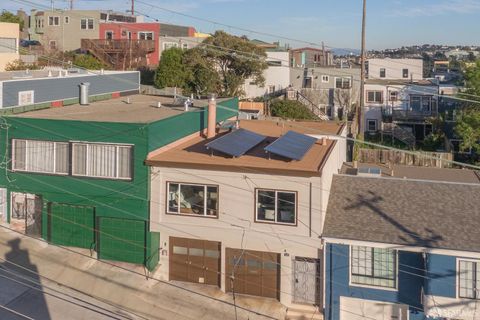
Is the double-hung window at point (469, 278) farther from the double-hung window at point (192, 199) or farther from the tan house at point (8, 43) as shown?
the tan house at point (8, 43)

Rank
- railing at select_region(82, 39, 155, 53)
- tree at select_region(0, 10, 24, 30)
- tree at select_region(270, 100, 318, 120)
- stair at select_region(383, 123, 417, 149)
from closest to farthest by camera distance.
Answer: tree at select_region(270, 100, 318, 120), stair at select_region(383, 123, 417, 149), railing at select_region(82, 39, 155, 53), tree at select_region(0, 10, 24, 30)

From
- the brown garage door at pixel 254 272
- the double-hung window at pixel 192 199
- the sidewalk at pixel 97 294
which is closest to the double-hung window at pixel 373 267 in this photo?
the brown garage door at pixel 254 272

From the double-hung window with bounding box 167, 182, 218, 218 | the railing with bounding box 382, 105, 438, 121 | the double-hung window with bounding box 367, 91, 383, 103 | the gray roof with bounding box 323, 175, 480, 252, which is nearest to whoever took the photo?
the gray roof with bounding box 323, 175, 480, 252

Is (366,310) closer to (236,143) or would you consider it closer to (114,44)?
(236,143)

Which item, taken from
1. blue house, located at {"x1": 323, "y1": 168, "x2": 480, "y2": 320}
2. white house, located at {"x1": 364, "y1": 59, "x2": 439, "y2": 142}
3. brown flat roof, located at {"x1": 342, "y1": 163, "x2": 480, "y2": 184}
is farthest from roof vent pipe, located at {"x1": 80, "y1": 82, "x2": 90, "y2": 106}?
white house, located at {"x1": 364, "y1": 59, "x2": 439, "y2": 142}

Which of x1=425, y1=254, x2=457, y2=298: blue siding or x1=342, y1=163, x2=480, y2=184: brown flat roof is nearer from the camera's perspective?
x1=425, y1=254, x2=457, y2=298: blue siding

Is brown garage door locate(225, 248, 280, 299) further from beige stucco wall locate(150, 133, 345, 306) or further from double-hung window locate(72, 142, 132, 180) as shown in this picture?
double-hung window locate(72, 142, 132, 180)

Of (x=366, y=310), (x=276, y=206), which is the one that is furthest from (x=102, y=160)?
(x=366, y=310)
